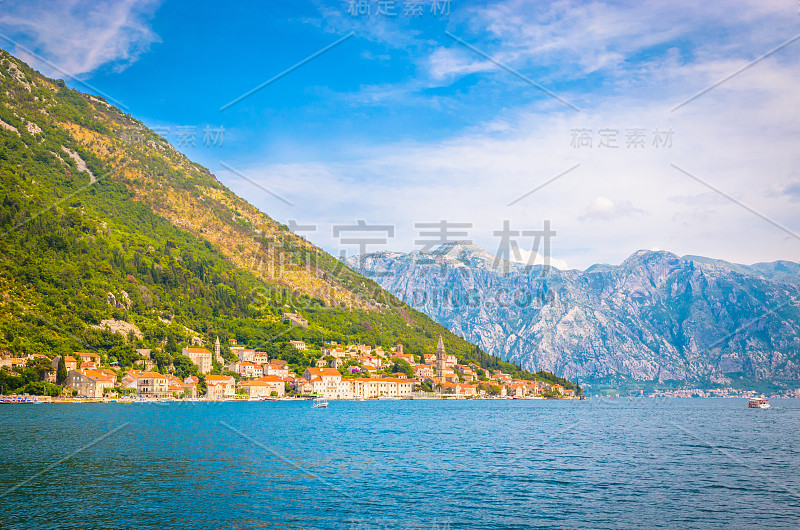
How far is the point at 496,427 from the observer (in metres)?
71.6

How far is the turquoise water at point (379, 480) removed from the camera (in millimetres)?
25328

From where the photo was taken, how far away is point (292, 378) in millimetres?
146375

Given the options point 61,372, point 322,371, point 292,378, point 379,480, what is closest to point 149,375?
point 61,372

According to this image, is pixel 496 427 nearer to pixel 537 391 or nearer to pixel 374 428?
pixel 374 428

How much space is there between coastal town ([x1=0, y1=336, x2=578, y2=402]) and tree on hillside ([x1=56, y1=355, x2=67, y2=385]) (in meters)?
0.32

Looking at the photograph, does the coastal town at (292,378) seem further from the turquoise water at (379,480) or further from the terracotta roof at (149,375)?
the turquoise water at (379,480)

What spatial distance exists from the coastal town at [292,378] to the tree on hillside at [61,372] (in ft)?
1.06

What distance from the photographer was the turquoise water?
83.1 feet

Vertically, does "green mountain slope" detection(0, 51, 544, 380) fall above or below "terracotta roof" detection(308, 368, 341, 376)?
above

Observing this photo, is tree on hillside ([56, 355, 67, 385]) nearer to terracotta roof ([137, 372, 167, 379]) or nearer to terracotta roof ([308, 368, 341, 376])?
terracotta roof ([137, 372, 167, 379])

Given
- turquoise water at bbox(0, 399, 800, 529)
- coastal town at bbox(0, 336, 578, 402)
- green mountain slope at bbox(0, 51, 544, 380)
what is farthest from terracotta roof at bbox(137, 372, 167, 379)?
turquoise water at bbox(0, 399, 800, 529)

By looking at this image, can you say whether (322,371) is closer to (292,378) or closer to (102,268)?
(292,378)

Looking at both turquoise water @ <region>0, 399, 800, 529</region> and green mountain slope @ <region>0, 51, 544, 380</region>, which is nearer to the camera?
turquoise water @ <region>0, 399, 800, 529</region>

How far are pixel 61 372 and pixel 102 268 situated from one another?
4433cm
